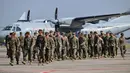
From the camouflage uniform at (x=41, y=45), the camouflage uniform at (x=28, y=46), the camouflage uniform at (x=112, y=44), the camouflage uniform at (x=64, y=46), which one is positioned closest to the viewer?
the camouflage uniform at (x=41, y=45)

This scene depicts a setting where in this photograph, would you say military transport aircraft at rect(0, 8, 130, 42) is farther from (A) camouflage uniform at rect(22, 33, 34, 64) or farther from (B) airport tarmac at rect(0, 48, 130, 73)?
(B) airport tarmac at rect(0, 48, 130, 73)

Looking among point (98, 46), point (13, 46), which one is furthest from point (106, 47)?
point (13, 46)

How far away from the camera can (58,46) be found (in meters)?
23.6

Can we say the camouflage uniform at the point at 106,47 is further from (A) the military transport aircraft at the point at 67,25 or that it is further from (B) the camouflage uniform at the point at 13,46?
(A) the military transport aircraft at the point at 67,25

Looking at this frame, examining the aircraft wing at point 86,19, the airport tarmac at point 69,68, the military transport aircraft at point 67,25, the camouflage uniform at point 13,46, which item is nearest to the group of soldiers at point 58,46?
the camouflage uniform at point 13,46

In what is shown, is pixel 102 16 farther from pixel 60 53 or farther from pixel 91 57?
pixel 60 53

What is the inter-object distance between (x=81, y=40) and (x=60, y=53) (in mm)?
2150

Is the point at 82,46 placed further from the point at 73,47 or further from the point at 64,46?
the point at 64,46

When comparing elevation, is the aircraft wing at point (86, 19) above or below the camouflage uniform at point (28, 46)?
above

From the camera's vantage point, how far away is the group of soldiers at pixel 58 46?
19969 mm

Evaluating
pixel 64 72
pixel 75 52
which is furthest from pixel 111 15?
pixel 64 72

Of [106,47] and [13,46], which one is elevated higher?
[13,46]

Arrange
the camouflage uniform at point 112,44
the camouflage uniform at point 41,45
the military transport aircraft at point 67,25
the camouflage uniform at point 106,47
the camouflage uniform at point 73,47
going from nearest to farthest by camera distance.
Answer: the camouflage uniform at point 41,45 → the camouflage uniform at point 73,47 → the camouflage uniform at point 112,44 → the camouflage uniform at point 106,47 → the military transport aircraft at point 67,25

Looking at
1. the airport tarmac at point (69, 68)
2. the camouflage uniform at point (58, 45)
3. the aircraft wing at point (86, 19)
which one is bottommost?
the airport tarmac at point (69, 68)
